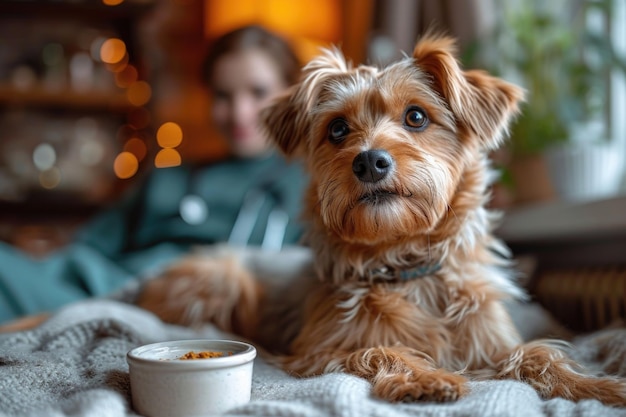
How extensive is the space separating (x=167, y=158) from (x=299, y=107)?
113 inches

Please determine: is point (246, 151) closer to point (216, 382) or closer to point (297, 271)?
point (297, 271)

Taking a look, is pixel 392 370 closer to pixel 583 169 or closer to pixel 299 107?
pixel 299 107

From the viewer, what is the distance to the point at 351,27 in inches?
156

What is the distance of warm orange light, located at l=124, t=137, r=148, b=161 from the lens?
425cm

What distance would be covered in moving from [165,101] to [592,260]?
10.3ft

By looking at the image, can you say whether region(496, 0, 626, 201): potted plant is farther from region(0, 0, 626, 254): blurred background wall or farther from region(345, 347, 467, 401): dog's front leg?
region(345, 347, 467, 401): dog's front leg

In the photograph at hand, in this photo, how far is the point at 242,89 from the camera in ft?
10.4

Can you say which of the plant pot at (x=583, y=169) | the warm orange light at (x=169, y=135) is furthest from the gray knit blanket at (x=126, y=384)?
the warm orange light at (x=169, y=135)

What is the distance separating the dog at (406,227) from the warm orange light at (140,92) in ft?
8.65

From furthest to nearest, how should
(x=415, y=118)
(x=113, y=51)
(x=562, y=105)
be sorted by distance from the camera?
(x=113, y=51) → (x=562, y=105) → (x=415, y=118)

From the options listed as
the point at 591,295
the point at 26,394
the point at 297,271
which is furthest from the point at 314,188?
the point at 591,295

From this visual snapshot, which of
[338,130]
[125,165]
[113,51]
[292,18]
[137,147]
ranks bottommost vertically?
[125,165]

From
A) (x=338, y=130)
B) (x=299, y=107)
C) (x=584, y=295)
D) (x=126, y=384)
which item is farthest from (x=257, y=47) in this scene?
(x=126, y=384)

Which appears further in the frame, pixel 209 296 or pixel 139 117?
pixel 139 117
